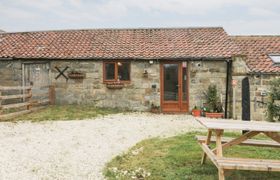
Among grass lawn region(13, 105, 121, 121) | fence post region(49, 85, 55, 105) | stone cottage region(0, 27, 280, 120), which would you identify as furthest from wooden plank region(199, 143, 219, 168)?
fence post region(49, 85, 55, 105)

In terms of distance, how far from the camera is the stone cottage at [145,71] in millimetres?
14500

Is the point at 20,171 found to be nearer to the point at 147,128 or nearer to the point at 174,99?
the point at 147,128

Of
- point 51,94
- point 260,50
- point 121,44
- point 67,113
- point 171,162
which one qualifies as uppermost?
point 121,44

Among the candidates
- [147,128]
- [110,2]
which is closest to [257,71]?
[147,128]

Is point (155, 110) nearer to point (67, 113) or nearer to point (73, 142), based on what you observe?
point (67, 113)

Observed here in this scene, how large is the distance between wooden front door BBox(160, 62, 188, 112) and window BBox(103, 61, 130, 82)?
1.69 m

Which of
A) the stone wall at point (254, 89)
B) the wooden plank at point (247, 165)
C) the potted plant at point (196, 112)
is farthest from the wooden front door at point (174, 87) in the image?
the wooden plank at point (247, 165)

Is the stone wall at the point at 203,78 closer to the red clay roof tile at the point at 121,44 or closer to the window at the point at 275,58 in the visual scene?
the red clay roof tile at the point at 121,44

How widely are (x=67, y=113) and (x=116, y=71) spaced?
3.22m

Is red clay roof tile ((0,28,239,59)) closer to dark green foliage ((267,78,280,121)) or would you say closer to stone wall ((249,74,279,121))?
stone wall ((249,74,279,121))

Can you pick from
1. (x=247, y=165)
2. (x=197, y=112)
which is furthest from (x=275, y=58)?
(x=247, y=165)

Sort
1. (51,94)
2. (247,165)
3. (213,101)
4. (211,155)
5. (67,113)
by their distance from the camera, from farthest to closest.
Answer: (51,94)
(213,101)
(67,113)
(211,155)
(247,165)

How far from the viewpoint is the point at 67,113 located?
13484mm

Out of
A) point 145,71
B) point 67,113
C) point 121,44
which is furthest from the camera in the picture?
point 121,44
